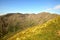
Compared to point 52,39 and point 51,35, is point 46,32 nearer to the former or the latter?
point 51,35

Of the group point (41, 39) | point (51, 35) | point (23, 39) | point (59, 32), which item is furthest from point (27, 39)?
point (59, 32)

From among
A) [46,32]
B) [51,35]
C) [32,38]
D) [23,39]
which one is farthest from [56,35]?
[23,39]

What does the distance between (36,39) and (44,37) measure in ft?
14.7

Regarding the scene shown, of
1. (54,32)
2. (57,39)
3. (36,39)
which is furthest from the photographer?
(54,32)

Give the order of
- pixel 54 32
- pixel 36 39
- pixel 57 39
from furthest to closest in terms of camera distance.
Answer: pixel 54 32 → pixel 36 39 → pixel 57 39

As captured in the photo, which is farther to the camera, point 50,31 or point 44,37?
point 50,31

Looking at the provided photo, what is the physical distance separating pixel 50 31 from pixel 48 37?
7.19 meters

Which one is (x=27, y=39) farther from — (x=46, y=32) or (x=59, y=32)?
(x=59, y=32)

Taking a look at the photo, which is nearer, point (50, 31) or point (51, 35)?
point (51, 35)

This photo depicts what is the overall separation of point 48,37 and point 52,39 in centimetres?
338

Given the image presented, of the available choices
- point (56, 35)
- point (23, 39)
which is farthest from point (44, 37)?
point (23, 39)

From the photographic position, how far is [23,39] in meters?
63.6

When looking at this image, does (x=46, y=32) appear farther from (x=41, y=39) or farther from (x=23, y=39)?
(x=23, y=39)

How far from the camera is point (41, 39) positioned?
195 feet
